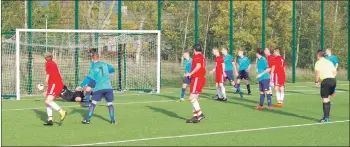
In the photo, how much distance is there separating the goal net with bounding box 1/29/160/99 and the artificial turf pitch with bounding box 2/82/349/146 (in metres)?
2.45

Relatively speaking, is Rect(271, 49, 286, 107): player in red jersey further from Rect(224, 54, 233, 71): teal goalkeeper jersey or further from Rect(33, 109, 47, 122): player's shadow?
Rect(33, 109, 47, 122): player's shadow

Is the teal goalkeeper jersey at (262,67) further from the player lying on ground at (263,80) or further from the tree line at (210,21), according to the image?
the tree line at (210,21)

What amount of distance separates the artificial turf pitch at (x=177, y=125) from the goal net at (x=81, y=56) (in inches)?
96.6

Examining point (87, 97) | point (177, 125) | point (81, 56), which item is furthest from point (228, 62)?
point (177, 125)

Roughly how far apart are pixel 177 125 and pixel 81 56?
11859 mm

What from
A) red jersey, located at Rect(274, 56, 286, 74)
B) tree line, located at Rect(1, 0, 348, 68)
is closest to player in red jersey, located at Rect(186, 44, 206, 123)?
red jersey, located at Rect(274, 56, 286, 74)

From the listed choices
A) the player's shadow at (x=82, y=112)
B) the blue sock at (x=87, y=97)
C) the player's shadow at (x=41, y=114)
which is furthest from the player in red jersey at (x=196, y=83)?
the blue sock at (x=87, y=97)

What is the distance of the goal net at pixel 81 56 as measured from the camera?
25.1m

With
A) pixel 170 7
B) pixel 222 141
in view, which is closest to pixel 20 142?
pixel 222 141

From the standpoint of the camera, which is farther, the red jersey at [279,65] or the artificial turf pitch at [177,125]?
the red jersey at [279,65]

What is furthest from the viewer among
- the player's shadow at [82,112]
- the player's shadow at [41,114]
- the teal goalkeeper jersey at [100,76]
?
the player's shadow at [82,112]

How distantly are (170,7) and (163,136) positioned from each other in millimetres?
19921

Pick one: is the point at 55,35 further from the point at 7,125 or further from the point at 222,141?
the point at 222,141

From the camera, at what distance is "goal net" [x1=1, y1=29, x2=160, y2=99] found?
25094 mm
